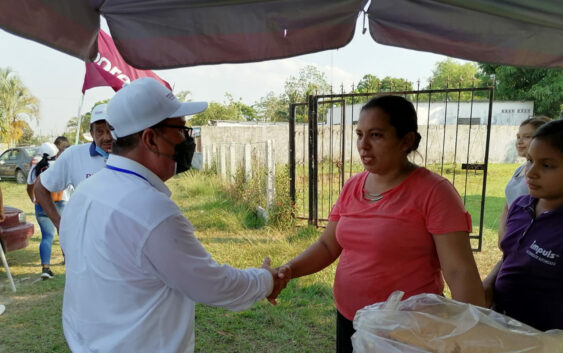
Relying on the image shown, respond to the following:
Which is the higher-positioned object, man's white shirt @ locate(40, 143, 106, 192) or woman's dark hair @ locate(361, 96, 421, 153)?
woman's dark hair @ locate(361, 96, 421, 153)

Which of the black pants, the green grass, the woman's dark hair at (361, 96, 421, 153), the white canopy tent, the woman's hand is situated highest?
the white canopy tent

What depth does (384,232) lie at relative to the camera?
63.7 inches

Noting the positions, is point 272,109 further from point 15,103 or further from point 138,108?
point 138,108

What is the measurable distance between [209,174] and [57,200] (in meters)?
8.33

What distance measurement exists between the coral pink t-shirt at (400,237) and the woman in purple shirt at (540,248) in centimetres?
20

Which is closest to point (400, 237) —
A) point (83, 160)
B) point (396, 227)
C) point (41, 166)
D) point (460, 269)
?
point (396, 227)

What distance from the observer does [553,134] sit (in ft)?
4.39

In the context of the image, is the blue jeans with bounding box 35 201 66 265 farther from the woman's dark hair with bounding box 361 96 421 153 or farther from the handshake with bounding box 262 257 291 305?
the woman's dark hair with bounding box 361 96 421 153

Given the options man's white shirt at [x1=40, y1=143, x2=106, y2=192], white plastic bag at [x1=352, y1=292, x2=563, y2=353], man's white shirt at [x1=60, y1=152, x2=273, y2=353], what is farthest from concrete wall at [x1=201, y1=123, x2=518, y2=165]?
white plastic bag at [x1=352, y1=292, x2=563, y2=353]

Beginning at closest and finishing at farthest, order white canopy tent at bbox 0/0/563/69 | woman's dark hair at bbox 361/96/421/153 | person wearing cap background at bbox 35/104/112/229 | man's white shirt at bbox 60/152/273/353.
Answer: man's white shirt at bbox 60/152/273/353 → woman's dark hair at bbox 361/96/421/153 → white canopy tent at bbox 0/0/563/69 → person wearing cap background at bbox 35/104/112/229

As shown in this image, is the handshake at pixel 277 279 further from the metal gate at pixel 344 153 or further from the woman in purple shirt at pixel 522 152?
the woman in purple shirt at pixel 522 152

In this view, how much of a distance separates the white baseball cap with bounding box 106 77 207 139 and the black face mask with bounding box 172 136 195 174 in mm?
138

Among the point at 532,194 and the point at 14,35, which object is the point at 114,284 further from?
the point at 532,194

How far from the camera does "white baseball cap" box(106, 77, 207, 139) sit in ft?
4.53
